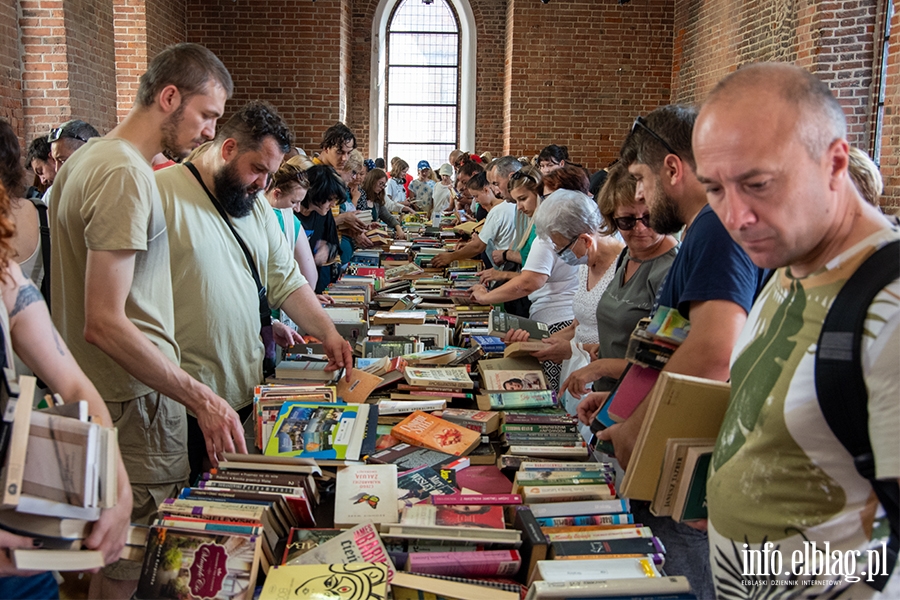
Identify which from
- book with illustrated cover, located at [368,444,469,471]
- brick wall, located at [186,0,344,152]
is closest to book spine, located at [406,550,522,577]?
book with illustrated cover, located at [368,444,469,471]

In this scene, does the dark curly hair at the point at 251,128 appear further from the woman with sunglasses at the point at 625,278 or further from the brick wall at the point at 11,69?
the brick wall at the point at 11,69

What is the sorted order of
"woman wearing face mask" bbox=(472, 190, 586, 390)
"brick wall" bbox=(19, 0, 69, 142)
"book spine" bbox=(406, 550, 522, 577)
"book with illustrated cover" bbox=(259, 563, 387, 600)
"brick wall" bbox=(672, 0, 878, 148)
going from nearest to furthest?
"book with illustrated cover" bbox=(259, 563, 387, 600), "book spine" bbox=(406, 550, 522, 577), "woman wearing face mask" bbox=(472, 190, 586, 390), "brick wall" bbox=(19, 0, 69, 142), "brick wall" bbox=(672, 0, 878, 148)

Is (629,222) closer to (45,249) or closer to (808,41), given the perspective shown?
(45,249)

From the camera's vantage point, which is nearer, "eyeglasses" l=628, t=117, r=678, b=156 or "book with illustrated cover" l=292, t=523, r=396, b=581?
"book with illustrated cover" l=292, t=523, r=396, b=581

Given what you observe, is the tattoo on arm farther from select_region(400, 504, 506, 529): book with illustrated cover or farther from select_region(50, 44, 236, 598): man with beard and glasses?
select_region(400, 504, 506, 529): book with illustrated cover

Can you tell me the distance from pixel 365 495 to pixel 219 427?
462mm

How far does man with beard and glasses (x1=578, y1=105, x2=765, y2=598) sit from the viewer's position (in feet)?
5.23

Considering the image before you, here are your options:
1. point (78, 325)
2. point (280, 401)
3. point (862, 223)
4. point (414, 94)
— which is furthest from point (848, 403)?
point (414, 94)

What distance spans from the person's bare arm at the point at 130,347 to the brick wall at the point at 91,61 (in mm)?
5195

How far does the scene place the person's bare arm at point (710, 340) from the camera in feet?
5.19

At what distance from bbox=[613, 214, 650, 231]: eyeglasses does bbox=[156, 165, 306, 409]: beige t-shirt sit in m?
1.31

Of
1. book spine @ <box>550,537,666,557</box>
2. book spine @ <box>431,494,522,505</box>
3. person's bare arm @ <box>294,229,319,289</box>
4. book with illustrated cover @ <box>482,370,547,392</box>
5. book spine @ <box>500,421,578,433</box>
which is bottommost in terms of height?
book spine @ <box>550,537,666,557</box>

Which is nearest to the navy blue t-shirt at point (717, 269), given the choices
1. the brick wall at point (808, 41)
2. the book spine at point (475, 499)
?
the book spine at point (475, 499)

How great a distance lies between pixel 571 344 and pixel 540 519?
140cm
